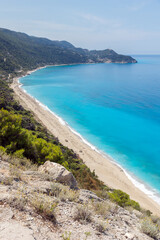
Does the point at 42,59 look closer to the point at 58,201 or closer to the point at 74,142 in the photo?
the point at 74,142

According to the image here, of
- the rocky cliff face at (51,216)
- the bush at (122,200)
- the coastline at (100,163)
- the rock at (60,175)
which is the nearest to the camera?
the rocky cliff face at (51,216)

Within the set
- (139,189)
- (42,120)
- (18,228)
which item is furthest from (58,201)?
(42,120)

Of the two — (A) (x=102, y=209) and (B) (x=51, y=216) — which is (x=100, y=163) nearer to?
(A) (x=102, y=209)

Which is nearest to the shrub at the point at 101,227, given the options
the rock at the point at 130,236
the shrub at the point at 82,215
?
the shrub at the point at 82,215

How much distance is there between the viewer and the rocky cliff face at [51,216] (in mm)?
4125

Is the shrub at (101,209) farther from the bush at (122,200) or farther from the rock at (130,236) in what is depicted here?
the bush at (122,200)

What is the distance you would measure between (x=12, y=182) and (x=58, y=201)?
1902 millimetres

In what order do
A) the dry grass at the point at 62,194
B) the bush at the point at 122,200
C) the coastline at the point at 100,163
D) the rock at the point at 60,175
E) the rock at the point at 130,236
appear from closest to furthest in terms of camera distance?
the rock at the point at 130,236 < the dry grass at the point at 62,194 < the rock at the point at 60,175 < the bush at the point at 122,200 < the coastline at the point at 100,163

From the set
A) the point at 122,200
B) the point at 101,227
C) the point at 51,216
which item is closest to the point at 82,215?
the point at 101,227

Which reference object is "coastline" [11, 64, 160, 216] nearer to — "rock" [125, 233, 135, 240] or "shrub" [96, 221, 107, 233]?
"rock" [125, 233, 135, 240]

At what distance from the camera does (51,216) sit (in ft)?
16.1

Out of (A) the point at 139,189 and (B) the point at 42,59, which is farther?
(B) the point at 42,59

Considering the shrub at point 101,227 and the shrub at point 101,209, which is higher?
the shrub at point 101,227

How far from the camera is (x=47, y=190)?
252 inches
